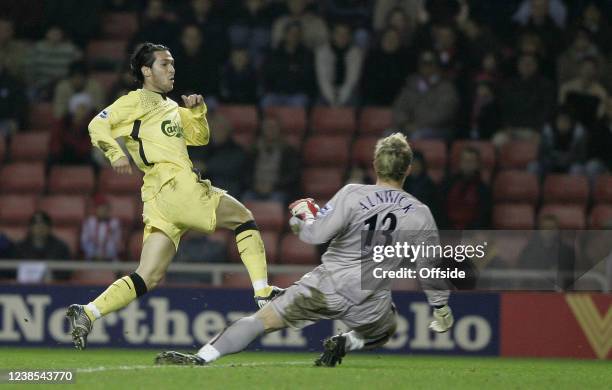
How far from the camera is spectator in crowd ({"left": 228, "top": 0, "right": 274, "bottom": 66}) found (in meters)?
16.7

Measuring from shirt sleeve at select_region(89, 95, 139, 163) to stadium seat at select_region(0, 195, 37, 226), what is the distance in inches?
236

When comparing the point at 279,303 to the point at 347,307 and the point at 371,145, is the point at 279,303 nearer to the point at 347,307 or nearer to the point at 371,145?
the point at 347,307

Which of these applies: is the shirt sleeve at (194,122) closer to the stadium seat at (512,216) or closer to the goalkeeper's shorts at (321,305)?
the goalkeeper's shorts at (321,305)

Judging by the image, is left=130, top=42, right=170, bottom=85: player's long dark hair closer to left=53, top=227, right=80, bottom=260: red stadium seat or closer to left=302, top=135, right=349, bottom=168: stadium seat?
left=53, top=227, right=80, bottom=260: red stadium seat

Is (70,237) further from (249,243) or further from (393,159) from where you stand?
(393,159)

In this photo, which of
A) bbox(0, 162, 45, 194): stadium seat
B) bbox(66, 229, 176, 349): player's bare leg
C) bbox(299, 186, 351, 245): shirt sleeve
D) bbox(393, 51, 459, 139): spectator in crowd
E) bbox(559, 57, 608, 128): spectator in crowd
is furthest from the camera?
bbox(0, 162, 45, 194): stadium seat

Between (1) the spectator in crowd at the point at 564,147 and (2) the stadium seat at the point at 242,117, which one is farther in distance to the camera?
(2) the stadium seat at the point at 242,117

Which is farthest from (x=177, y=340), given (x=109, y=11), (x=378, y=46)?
(x=109, y=11)

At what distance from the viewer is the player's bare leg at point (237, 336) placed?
27.4ft

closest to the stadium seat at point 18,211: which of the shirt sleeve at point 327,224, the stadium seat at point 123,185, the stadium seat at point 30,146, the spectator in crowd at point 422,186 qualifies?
the stadium seat at point 30,146

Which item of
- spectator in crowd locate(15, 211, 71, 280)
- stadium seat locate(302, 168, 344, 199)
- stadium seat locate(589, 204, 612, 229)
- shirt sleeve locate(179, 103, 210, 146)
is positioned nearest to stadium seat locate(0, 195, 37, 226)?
spectator in crowd locate(15, 211, 71, 280)

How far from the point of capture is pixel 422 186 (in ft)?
46.3

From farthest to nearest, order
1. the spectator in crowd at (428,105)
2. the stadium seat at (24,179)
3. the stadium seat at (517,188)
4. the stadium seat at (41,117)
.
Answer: the stadium seat at (41,117) < the stadium seat at (24,179) < the spectator in crowd at (428,105) < the stadium seat at (517,188)

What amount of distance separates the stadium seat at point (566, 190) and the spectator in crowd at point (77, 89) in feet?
17.1
